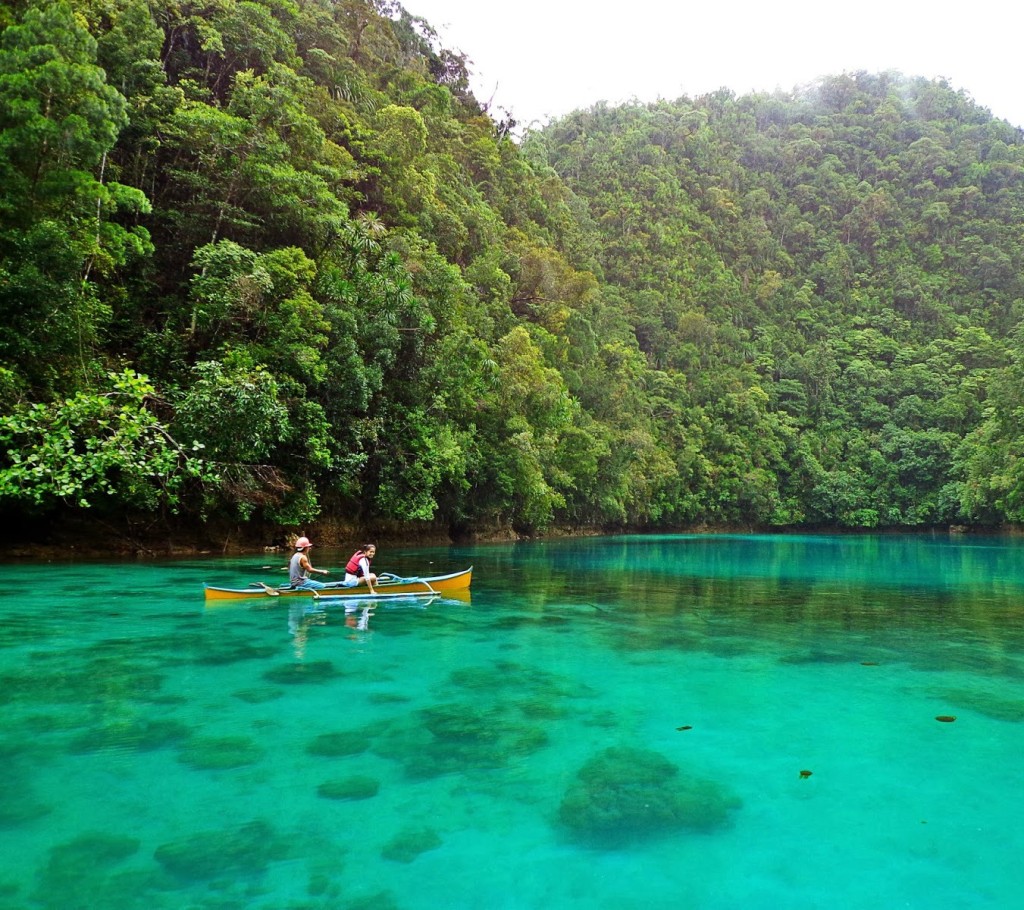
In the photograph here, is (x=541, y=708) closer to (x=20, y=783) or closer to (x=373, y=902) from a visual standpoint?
(x=373, y=902)

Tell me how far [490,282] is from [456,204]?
3.95 meters

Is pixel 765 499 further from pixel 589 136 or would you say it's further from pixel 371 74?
pixel 589 136

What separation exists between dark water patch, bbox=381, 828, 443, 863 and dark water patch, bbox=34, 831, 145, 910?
1.20m

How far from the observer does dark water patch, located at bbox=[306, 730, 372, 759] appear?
206 inches

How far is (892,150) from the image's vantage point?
83188 millimetres

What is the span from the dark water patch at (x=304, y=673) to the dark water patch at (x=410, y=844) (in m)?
3.51

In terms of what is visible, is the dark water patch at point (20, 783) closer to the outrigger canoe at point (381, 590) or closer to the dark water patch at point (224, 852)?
the dark water patch at point (224, 852)

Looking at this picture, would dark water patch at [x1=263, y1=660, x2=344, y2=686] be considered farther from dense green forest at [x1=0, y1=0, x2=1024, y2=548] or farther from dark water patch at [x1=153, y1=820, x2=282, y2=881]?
dense green forest at [x1=0, y1=0, x2=1024, y2=548]

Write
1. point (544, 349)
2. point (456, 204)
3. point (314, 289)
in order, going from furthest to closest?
point (544, 349)
point (456, 204)
point (314, 289)

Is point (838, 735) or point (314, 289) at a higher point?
point (314, 289)

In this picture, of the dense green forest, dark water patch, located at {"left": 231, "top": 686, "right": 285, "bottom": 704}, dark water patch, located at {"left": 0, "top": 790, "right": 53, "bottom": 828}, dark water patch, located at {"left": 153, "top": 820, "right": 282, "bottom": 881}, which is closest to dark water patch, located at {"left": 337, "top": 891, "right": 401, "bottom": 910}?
dark water patch, located at {"left": 153, "top": 820, "right": 282, "bottom": 881}

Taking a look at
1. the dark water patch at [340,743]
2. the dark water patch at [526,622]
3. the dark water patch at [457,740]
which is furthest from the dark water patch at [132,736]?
the dark water patch at [526,622]

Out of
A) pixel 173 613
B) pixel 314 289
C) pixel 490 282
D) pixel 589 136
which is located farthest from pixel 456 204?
pixel 589 136

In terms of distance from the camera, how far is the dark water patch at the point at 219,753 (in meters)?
4.90
